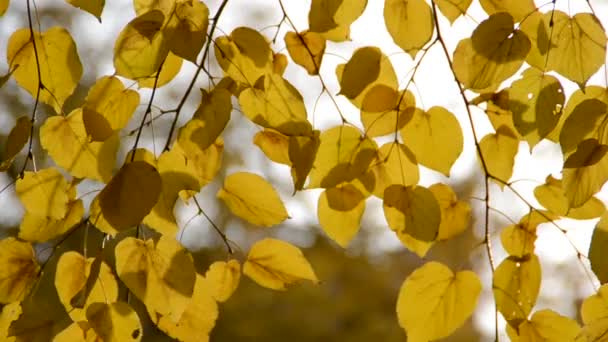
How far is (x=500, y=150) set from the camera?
905mm

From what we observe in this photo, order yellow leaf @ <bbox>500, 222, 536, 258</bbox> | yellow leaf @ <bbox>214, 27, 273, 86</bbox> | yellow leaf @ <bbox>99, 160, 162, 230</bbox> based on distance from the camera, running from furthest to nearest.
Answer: yellow leaf @ <bbox>500, 222, 536, 258</bbox>
yellow leaf @ <bbox>214, 27, 273, 86</bbox>
yellow leaf @ <bbox>99, 160, 162, 230</bbox>

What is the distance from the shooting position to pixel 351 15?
776mm

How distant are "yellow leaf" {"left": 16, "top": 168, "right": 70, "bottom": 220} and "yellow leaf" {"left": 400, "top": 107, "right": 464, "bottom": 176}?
30cm

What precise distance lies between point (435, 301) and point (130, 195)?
0.30m

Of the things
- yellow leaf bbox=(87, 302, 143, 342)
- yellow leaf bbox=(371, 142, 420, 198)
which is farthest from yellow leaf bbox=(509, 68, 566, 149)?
yellow leaf bbox=(87, 302, 143, 342)

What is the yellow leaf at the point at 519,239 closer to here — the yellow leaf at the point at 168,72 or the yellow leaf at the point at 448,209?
the yellow leaf at the point at 448,209

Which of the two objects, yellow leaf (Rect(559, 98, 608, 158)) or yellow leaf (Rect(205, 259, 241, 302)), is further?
yellow leaf (Rect(205, 259, 241, 302))

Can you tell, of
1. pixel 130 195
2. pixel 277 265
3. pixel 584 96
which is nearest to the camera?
pixel 130 195

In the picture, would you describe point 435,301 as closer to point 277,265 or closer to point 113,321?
point 277,265

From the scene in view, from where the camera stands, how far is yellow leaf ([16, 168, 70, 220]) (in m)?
0.82

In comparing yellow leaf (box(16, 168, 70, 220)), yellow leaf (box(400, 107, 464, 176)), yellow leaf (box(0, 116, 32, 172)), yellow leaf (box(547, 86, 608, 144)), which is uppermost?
yellow leaf (box(547, 86, 608, 144))

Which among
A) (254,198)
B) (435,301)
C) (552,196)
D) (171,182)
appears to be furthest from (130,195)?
(552,196)

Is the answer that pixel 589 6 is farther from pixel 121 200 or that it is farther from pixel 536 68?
pixel 121 200

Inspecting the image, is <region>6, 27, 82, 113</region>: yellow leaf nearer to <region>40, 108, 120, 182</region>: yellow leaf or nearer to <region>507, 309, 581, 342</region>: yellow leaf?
<region>40, 108, 120, 182</region>: yellow leaf
